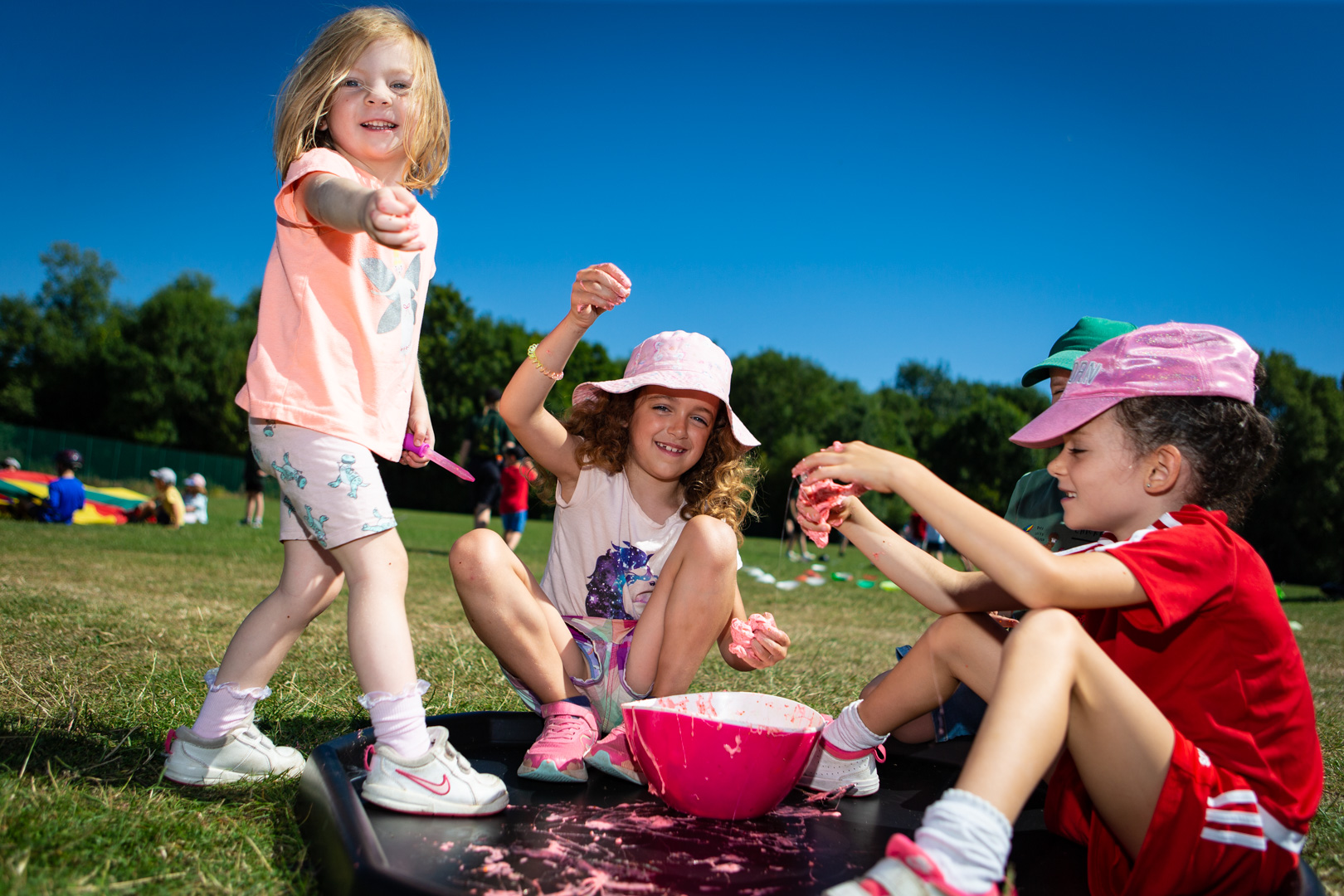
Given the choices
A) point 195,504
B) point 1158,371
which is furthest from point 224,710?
point 195,504

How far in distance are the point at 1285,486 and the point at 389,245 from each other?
29.0 m

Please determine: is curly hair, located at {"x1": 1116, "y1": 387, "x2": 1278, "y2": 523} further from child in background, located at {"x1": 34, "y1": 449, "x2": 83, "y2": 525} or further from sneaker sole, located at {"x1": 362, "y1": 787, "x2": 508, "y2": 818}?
child in background, located at {"x1": 34, "y1": 449, "x2": 83, "y2": 525}

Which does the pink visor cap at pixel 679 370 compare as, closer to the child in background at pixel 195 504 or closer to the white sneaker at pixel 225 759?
the white sneaker at pixel 225 759

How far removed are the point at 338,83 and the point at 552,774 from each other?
1.73 metres

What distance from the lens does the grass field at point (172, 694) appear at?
1500 mm

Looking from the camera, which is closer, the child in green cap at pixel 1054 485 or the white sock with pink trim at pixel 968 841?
the white sock with pink trim at pixel 968 841

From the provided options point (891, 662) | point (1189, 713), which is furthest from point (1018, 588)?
point (891, 662)

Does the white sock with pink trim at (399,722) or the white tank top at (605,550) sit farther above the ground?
the white tank top at (605,550)

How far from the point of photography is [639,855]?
1.63m

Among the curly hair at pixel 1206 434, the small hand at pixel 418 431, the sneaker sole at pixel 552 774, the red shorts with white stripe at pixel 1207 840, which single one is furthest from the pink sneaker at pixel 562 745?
the curly hair at pixel 1206 434

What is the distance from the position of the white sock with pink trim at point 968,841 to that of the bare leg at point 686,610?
0.96 metres

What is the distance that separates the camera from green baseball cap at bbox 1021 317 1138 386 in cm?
277

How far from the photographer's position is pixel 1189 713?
156 cm

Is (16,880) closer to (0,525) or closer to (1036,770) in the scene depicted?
(1036,770)
